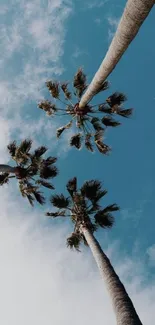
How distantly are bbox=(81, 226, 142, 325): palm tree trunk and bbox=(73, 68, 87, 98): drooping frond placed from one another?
8.06 metres

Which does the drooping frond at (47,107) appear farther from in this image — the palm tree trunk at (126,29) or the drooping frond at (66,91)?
the palm tree trunk at (126,29)

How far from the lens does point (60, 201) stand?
18.7 meters

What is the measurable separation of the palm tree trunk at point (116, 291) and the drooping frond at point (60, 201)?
13.6ft

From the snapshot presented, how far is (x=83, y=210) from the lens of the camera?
1811 centimetres

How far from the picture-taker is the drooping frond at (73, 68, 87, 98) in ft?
62.3

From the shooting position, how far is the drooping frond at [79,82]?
19000mm

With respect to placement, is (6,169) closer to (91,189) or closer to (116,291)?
(91,189)

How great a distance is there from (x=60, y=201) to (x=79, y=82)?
6071 mm

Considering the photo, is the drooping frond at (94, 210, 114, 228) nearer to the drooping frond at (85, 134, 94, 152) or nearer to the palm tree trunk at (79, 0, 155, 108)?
the drooping frond at (85, 134, 94, 152)

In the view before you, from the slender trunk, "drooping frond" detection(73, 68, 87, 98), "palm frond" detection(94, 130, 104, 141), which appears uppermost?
"drooping frond" detection(73, 68, 87, 98)

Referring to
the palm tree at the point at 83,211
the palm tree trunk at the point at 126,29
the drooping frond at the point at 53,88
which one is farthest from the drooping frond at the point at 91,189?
the palm tree trunk at the point at 126,29

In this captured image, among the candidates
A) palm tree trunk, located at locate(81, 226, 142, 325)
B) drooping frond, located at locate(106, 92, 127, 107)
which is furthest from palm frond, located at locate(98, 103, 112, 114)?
palm tree trunk, located at locate(81, 226, 142, 325)

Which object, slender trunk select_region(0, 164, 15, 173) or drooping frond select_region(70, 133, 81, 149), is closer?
slender trunk select_region(0, 164, 15, 173)

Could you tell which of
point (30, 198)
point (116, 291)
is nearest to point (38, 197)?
point (30, 198)
